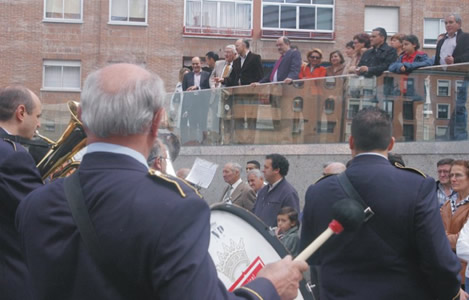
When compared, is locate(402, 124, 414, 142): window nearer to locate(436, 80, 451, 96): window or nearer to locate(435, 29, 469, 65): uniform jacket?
locate(436, 80, 451, 96): window

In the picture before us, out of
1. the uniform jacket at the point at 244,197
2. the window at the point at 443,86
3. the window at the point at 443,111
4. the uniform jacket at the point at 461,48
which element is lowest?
the uniform jacket at the point at 244,197

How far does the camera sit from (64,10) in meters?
27.4

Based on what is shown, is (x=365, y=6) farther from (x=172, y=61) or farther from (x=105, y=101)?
Answer: (x=105, y=101)

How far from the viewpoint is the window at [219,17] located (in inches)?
1102

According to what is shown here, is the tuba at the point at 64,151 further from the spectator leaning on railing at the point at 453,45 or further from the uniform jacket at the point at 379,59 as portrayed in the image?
the spectator leaning on railing at the point at 453,45

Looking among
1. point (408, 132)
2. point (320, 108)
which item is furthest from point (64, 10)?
point (408, 132)

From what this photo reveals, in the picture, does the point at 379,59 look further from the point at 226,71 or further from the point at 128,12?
the point at 128,12

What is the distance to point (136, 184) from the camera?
7.55 ft

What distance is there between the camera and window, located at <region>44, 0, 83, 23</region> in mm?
27391

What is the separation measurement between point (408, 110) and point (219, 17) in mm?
17149

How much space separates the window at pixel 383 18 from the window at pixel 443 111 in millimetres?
16726

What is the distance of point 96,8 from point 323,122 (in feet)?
53.4

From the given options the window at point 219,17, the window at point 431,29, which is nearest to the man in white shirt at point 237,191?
the window at point 219,17

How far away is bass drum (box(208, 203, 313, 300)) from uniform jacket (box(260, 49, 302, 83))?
1076 cm
